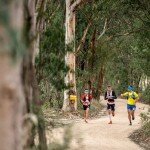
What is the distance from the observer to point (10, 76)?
2.83 meters

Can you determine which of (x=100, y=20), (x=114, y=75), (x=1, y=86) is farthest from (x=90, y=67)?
(x=1, y=86)

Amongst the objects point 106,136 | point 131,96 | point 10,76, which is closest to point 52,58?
point 10,76

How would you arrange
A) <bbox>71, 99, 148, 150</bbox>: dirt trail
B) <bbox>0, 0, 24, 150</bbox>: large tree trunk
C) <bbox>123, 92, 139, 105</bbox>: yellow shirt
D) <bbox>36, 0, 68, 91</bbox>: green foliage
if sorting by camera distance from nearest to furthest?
<bbox>0, 0, 24, 150</bbox>: large tree trunk
<bbox>36, 0, 68, 91</bbox>: green foliage
<bbox>71, 99, 148, 150</bbox>: dirt trail
<bbox>123, 92, 139, 105</bbox>: yellow shirt

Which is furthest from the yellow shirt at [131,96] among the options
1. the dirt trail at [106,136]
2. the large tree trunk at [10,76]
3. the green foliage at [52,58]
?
the large tree trunk at [10,76]

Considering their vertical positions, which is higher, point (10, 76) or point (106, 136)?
point (10, 76)

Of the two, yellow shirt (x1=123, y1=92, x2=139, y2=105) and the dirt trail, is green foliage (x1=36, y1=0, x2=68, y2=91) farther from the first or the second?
yellow shirt (x1=123, y1=92, x2=139, y2=105)

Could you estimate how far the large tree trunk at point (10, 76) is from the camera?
256 centimetres

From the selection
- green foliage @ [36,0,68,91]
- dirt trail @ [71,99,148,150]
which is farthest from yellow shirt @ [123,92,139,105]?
green foliage @ [36,0,68,91]

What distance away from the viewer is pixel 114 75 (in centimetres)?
6725

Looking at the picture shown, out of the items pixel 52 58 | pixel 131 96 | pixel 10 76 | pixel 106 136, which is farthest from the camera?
pixel 131 96

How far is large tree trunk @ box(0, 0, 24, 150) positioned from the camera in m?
2.56

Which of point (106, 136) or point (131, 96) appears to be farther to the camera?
point (131, 96)

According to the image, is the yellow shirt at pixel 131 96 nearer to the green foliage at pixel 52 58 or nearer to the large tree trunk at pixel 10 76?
the green foliage at pixel 52 58

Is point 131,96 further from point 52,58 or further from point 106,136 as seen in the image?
point 52,58
